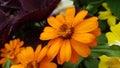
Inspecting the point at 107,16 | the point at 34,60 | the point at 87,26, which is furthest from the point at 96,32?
the point at 107,16

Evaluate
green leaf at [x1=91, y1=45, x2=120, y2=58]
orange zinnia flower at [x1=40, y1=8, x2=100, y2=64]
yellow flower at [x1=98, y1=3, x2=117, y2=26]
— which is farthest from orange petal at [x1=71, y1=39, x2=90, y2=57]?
yellow flower at [x1=98, y1=3, x2=117, y2=26]

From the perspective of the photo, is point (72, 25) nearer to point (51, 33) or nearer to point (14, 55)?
point (51, 33)

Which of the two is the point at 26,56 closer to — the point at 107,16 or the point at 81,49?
the point at 81,49

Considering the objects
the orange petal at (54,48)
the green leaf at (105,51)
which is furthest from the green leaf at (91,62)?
the orange petal at (54,48)

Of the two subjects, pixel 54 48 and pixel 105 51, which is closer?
pixel 54 48

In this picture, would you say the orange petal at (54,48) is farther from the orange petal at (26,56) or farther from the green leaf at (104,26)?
the green leaf at (104,26)

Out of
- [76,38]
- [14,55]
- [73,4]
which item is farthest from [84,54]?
[73,4]

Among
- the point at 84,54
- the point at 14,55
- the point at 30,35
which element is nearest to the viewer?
the point at 84,54
